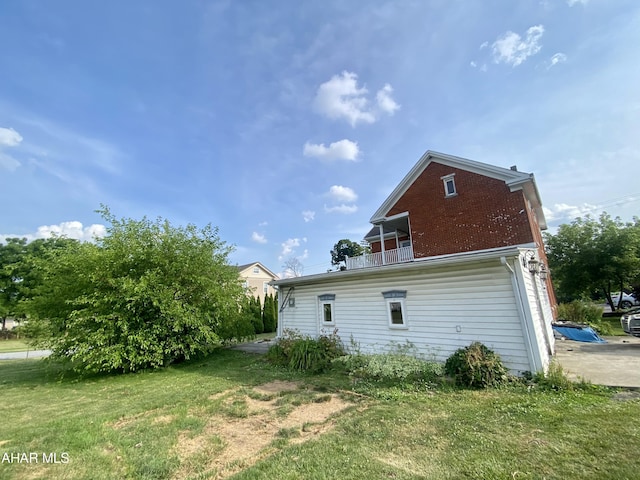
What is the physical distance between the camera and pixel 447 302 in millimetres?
7234

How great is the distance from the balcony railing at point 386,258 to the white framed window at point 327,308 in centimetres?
681

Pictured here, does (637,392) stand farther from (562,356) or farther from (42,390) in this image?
(42,390)

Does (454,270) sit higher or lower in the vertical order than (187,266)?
lower

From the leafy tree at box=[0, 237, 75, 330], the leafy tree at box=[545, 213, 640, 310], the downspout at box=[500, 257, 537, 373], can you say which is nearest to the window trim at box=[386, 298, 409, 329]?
the downspout at box=[500, 257, 537, 373]

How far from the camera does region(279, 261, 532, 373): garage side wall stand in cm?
634

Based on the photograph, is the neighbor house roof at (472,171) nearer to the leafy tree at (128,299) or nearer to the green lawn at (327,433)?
the green lawn at (327,433)

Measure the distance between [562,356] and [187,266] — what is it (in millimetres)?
12978

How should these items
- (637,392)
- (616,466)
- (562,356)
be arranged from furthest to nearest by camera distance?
(562,356) < (637,392) < (616,466)

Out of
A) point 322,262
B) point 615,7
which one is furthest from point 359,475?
point 322,262

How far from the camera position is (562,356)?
26.9 feet

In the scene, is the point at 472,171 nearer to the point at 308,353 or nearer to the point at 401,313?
the point at 401,313

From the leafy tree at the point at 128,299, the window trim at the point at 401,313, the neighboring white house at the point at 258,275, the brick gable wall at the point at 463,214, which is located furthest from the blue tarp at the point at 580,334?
the neighboring white house at the point at 258,275

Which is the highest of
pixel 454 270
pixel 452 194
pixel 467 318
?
pixel 452 194

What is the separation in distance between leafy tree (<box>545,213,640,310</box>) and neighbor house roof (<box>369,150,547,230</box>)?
694 centimetres
